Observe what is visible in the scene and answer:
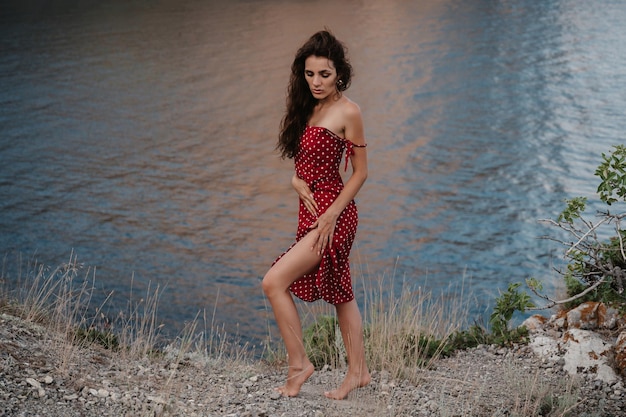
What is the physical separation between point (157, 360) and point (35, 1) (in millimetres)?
25650

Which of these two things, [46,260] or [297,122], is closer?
[297,122]

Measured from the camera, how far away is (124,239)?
437 inches

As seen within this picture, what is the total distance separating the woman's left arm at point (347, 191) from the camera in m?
4.67

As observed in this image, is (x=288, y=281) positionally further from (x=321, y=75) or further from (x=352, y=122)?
(x=321, y=75)

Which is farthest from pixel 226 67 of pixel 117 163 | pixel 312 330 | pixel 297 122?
pixel 297 122

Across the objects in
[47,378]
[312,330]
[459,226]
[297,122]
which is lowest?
[459,226]

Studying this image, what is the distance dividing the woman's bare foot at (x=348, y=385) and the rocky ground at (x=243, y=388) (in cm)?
4

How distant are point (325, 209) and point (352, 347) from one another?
2.67 ft

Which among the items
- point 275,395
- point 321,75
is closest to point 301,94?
point 321,75

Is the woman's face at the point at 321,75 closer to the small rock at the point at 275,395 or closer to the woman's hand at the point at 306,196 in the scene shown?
the woman's hand at the point at 306,196

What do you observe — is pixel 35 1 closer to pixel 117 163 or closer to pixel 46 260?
pixel 117 163

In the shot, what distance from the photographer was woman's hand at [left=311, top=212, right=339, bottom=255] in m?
4.67

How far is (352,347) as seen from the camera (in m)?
4.98

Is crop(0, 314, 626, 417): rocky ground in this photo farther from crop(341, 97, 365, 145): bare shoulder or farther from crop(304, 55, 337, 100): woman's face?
crop(304, 55, 337, 100): woman's face
